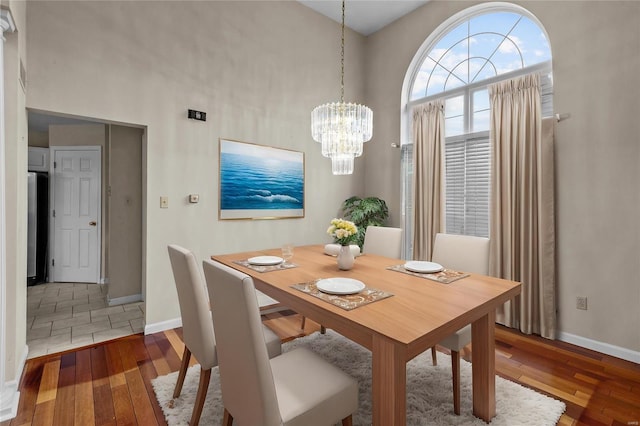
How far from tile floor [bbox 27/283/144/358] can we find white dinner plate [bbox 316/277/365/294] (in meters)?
2.31

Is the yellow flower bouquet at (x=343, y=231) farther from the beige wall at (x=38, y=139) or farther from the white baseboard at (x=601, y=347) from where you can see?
the beige wall at (x=38, y=139)

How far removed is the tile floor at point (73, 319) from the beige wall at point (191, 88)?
1.61 ft

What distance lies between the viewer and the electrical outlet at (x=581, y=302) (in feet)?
8.77

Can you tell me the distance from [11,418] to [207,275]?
165 centimetres

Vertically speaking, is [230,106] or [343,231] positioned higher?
[230,106]

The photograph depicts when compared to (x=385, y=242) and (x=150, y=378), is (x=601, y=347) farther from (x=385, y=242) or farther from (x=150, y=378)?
(x=150, y=378)

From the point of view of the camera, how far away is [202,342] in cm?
158

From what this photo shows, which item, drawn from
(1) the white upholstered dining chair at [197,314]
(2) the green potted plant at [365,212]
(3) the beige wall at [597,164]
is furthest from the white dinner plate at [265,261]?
(3) the beige wall at [597,164]

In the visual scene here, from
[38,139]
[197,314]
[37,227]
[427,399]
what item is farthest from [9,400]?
[38,139]

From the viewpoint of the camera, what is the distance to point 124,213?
3695 millimetres

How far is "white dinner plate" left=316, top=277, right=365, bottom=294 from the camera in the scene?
59.1 inches

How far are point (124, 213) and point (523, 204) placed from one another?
4291mm

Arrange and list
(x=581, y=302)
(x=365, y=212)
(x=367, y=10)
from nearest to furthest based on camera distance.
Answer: (x=581, y=302) → (x=367, y=10) → (x=365, y=212)

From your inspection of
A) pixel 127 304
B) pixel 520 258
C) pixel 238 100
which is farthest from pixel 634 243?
pixel 127 304
